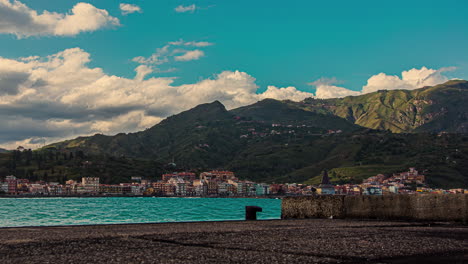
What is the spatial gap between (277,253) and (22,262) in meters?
4.03

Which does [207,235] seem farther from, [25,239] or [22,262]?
[22,262]

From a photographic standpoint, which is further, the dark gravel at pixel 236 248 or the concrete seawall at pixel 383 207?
the concrete seawall at pixel 383 207

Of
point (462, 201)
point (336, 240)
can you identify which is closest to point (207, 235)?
point (336, 240)

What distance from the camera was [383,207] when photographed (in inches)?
691

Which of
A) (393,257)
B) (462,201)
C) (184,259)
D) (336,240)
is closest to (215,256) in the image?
(184,259)

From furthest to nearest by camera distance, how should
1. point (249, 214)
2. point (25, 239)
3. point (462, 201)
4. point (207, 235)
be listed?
1. point (249, 214)
2. point (462, 201)
3. point (207, 235)
4. point (25, 239)

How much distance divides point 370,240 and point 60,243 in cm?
648

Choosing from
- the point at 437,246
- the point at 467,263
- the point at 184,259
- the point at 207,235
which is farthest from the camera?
the point at 207,235

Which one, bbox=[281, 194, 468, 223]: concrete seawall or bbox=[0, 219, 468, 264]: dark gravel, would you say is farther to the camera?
bbox=[281, 194, 468, 223]: concrete seawall

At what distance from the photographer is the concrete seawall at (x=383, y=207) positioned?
602 inches

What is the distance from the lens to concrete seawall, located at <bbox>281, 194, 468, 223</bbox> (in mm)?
15297

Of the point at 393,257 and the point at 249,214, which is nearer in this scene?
the point at 393,257

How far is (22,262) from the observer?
6.72 metres

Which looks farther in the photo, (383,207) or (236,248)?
(383,207)
